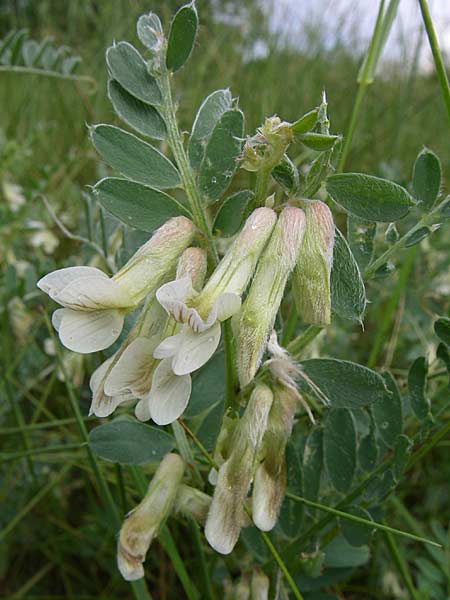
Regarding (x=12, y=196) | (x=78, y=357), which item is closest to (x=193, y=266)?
(x=78, y=357)

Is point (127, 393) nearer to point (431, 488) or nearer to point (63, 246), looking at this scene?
point (431, 488)

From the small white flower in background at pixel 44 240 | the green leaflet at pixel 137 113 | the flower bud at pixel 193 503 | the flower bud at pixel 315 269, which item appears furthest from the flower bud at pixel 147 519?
the small white flower in background at pixel 44 240

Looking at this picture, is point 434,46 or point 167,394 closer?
point 167,394

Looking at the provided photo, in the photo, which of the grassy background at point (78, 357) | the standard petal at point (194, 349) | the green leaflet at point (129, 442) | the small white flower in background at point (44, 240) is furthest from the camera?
the small white flower in background at point (44, 240)

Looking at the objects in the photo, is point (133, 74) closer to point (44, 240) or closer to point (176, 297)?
point (176, 297)

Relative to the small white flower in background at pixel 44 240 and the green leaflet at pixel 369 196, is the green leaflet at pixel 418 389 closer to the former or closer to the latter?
the green leaflet at pixel 369 196

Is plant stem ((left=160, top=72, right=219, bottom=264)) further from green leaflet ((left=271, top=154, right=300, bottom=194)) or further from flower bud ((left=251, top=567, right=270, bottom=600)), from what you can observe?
flower bud ((left=251, top=567, right=270, bottom=600))
